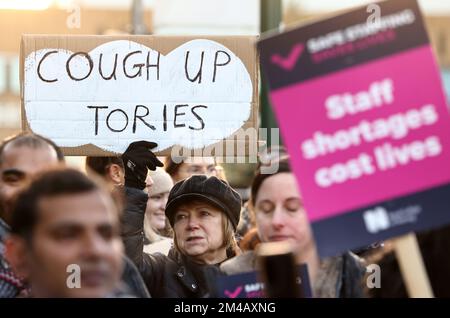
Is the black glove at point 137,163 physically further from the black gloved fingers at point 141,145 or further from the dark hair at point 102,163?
the dark hair at point 102,163

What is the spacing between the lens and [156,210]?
757 cm

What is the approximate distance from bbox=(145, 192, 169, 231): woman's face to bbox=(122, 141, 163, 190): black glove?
157 cm

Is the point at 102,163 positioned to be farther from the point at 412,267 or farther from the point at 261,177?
the point at 412,267

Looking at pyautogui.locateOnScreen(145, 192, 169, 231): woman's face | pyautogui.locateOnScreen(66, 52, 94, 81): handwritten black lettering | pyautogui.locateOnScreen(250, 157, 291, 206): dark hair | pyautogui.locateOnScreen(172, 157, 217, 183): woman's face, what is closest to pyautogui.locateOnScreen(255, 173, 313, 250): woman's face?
pyautogui.locateOnScreen(250, 157, 291, 206): dark hair

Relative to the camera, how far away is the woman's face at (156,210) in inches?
295

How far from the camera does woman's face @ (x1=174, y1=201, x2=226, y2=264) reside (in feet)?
19.9

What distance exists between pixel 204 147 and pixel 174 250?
0.49m

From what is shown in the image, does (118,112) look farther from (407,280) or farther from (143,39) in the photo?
(407,280)

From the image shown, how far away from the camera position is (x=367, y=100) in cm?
413

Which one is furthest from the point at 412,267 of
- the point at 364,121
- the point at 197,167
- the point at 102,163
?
the point at 197,167

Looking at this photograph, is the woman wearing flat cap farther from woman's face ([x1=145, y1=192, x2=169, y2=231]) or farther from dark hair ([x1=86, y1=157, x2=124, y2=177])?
woman's face ([x1=145, y1=192, x2=169, y2=231])

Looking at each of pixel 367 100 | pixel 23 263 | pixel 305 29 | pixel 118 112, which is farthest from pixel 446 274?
pixel 118 112

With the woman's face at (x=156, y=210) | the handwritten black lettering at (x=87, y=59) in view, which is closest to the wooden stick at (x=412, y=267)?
the handwritten black lettering at (x=87, y=59)

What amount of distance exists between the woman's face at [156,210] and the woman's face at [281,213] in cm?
249
